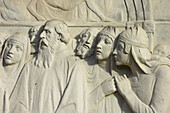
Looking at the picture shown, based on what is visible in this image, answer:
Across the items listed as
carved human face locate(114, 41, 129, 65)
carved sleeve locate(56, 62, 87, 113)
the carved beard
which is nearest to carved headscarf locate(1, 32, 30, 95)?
→ the carved beard

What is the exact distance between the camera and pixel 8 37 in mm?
6133

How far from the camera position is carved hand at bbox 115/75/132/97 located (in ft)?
18.3

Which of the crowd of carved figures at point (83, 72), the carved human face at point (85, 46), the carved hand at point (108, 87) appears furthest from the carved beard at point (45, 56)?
the carved hand at point (108, 87)

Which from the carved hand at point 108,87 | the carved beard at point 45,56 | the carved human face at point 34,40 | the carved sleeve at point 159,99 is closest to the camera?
the carved sleeve at point 159,99

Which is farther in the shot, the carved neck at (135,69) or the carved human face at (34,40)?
the carved human face at (34,40)

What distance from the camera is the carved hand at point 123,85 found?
5.58 meters

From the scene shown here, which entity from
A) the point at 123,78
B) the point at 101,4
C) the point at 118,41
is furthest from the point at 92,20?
the point at 123,78

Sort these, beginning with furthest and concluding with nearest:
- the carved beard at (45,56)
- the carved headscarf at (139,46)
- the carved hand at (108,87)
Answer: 1. the carved beard at (45,56)
2. the carved hand at (108,87)
3. the carved headscarf at (139,46)

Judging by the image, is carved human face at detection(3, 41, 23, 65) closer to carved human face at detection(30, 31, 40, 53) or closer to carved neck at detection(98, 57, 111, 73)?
carved human face at detection(30, 31, 40, 53)

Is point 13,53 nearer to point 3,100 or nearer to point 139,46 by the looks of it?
point 3,100

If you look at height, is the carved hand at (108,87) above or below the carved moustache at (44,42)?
below

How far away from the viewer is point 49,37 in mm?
5922

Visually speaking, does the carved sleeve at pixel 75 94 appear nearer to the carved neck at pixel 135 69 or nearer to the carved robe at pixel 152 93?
the carved robe at pixel 152 93

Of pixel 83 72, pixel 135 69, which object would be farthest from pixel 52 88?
pixel 135 69
